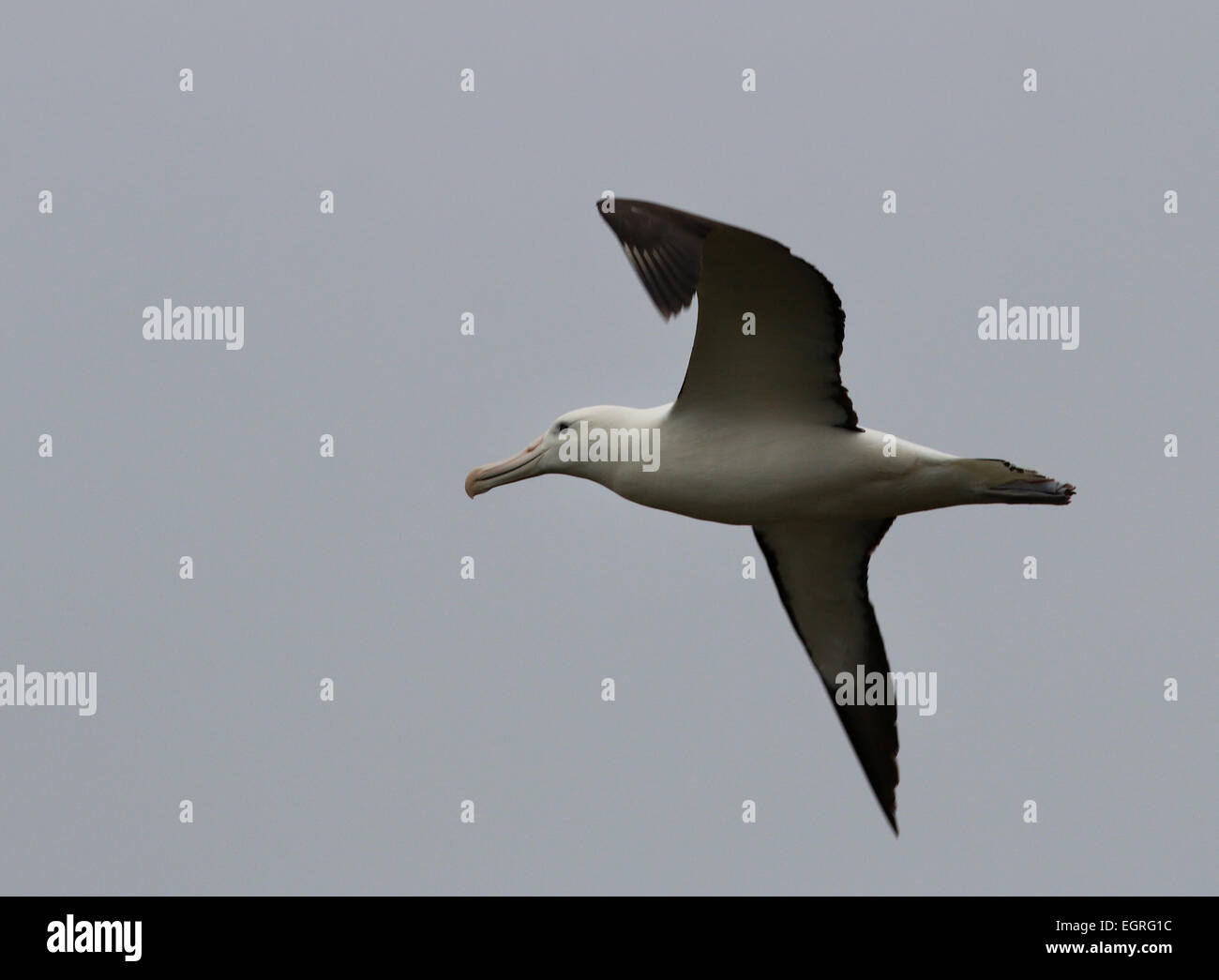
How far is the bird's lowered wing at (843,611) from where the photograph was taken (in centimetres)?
1457

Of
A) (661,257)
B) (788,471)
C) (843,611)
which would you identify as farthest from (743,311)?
(843,611)

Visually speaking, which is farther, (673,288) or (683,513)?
(683,513)

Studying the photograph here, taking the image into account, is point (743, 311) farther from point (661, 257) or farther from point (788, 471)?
point (788, 471)

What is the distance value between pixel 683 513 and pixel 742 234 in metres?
2.70

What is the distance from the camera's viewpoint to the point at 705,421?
1320 centimetres

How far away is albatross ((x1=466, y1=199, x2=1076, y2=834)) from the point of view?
12.2 meters

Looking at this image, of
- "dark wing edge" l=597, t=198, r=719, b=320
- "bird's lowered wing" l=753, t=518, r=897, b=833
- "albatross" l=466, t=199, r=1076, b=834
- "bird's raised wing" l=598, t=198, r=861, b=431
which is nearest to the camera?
"bird's raised wing" l=598, t=198, r=861, b=431

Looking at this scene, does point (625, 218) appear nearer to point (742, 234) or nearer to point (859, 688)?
point (742, 234)

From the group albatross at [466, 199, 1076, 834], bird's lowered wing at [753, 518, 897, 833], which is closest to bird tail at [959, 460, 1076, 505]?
albatross at [466, 199, 1076, 834]

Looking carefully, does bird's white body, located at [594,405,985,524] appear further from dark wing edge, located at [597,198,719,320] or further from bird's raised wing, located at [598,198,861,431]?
dark wing edge, located at [597,198,719,320]

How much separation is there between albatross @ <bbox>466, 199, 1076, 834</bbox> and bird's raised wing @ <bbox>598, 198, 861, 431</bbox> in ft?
0.03

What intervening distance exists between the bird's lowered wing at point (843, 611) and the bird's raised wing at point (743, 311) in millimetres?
1653
